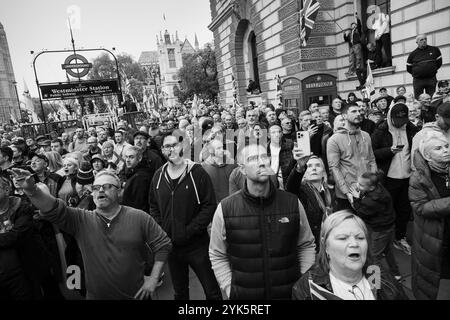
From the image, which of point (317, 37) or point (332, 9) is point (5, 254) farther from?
point (332, 9)

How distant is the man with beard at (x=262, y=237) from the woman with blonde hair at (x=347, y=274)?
1.33ft

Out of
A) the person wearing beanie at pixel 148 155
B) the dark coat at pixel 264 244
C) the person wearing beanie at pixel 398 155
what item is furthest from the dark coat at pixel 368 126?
the dark coat at pixel 264 244

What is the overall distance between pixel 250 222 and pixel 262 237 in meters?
0.14

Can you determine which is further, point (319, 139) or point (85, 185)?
point (319, 139)

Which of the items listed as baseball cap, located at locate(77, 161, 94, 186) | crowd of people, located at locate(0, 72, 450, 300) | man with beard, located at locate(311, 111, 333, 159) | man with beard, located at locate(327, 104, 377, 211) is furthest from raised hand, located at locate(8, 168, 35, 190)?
man with beard, located at locate(311, 111, 333, 159)

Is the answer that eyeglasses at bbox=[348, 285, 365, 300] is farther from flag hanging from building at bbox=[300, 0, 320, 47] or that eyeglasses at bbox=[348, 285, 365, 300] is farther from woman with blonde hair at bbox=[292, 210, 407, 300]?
flag hanging from building at bbox=[300, 0, 320, 47]

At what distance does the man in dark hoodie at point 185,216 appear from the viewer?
313 centimetres

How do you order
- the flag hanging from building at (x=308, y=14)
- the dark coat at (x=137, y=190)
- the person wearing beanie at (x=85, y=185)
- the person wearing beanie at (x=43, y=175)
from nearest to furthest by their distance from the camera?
the person wearing beanie at (x=85, y=185)
the dark coat at (x=137, y=190)
the person wearing beanie at (x=43, y=175)
the flag hanging from building at (x=308, y=14)

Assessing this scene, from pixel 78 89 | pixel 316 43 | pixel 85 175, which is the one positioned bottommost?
pixel 85 175

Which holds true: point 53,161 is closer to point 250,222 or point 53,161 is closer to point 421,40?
point 250,222

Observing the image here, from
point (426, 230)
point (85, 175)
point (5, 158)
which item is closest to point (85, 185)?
point (85, 175)

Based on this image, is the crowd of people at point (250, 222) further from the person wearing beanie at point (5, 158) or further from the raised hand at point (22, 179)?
the person wearing beanie at point (5, 158)

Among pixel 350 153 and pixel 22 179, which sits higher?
pixel 22 179

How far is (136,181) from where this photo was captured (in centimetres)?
400
